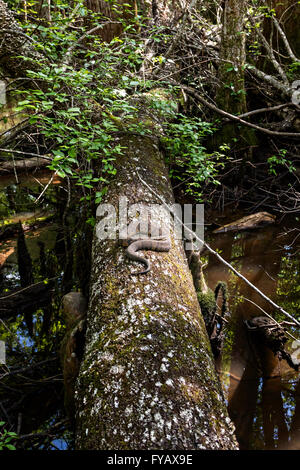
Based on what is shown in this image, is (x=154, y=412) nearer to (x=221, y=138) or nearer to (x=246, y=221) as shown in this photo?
(x=246, y=221)

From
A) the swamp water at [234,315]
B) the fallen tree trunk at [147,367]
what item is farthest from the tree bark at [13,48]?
the fallen tree trunk at [147,367]

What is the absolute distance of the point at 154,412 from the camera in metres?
1.70

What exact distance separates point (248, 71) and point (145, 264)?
5671mm

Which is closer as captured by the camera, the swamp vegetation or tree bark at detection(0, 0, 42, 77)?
the swamp vegetation

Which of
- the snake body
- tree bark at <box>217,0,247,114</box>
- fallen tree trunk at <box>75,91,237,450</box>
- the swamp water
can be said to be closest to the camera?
fallen tree trunk at <box>75,91,237,450</box>

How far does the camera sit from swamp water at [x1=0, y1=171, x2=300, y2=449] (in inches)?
111

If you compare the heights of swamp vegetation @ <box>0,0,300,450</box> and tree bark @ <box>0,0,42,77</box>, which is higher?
tree bark @ <box>0,0,42,77</box>

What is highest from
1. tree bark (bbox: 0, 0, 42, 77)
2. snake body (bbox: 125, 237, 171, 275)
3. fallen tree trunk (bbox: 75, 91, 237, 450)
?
tree bark (bbox: 0, 0, 42, 77)

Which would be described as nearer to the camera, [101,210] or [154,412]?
[154,412]

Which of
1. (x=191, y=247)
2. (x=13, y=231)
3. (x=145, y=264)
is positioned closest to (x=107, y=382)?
(x=145, y=264)

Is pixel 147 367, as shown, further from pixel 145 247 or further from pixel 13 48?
pixel 13 48

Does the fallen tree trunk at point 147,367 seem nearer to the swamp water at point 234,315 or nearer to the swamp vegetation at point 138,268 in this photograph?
the swamp vegetation at point 138,268

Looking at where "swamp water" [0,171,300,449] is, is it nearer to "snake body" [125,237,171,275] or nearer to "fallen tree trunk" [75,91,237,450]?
"fallen tree trunk" [75,91,237,450]

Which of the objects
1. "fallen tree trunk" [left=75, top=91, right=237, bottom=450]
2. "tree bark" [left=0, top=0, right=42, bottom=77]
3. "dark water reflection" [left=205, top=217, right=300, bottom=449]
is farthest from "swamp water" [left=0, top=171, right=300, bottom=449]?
"tree bark" [left=0, top=0, right=42, bottom=77]
